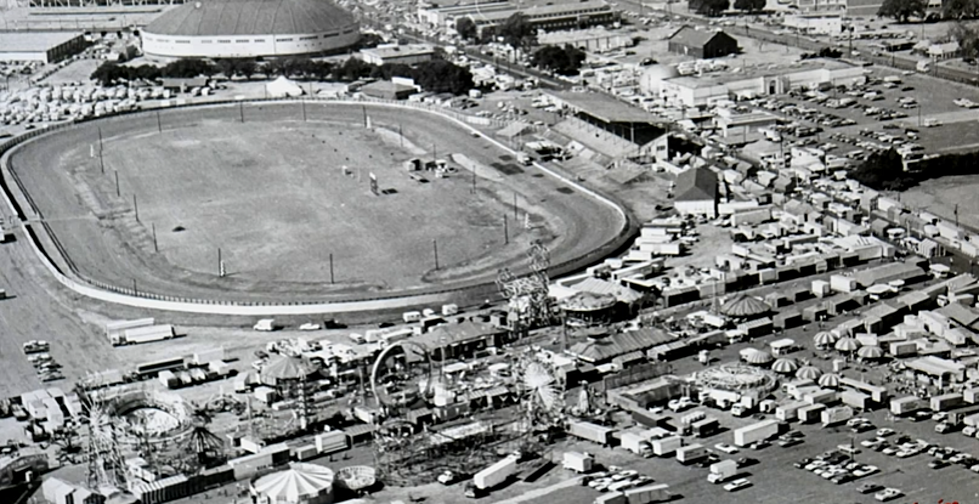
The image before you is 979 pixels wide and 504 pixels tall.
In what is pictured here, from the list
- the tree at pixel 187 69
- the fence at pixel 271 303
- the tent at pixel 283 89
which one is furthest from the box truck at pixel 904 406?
the tree at pixel 187 69

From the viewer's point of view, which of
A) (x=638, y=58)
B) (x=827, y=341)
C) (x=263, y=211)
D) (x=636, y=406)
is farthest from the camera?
(x=638, y=58)

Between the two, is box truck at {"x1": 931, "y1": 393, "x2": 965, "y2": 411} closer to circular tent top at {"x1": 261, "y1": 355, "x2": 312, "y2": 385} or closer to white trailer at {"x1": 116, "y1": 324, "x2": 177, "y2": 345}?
circular tent top at {"x1": 261, "y1": 355, "x2": 312, "y2": 385}

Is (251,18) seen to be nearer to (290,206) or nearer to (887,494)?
(290,206)

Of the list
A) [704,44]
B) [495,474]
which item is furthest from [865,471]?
[704,44]

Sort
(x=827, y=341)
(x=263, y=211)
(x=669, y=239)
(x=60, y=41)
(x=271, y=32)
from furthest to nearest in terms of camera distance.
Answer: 1. (x=60, y=41)
2. (x=271, y=32)
3. (x=263, y=211)
4. (x=669, y=239)
5. (x=827, y=341)

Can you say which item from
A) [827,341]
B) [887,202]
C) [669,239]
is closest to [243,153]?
[669,239]

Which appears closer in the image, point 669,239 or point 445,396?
point 445,396

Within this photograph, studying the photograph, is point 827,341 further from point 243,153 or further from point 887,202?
point 243,153

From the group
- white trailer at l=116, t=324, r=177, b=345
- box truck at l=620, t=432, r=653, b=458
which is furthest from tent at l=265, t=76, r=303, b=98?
box truck at l=620, t=432, r=653, b=458
